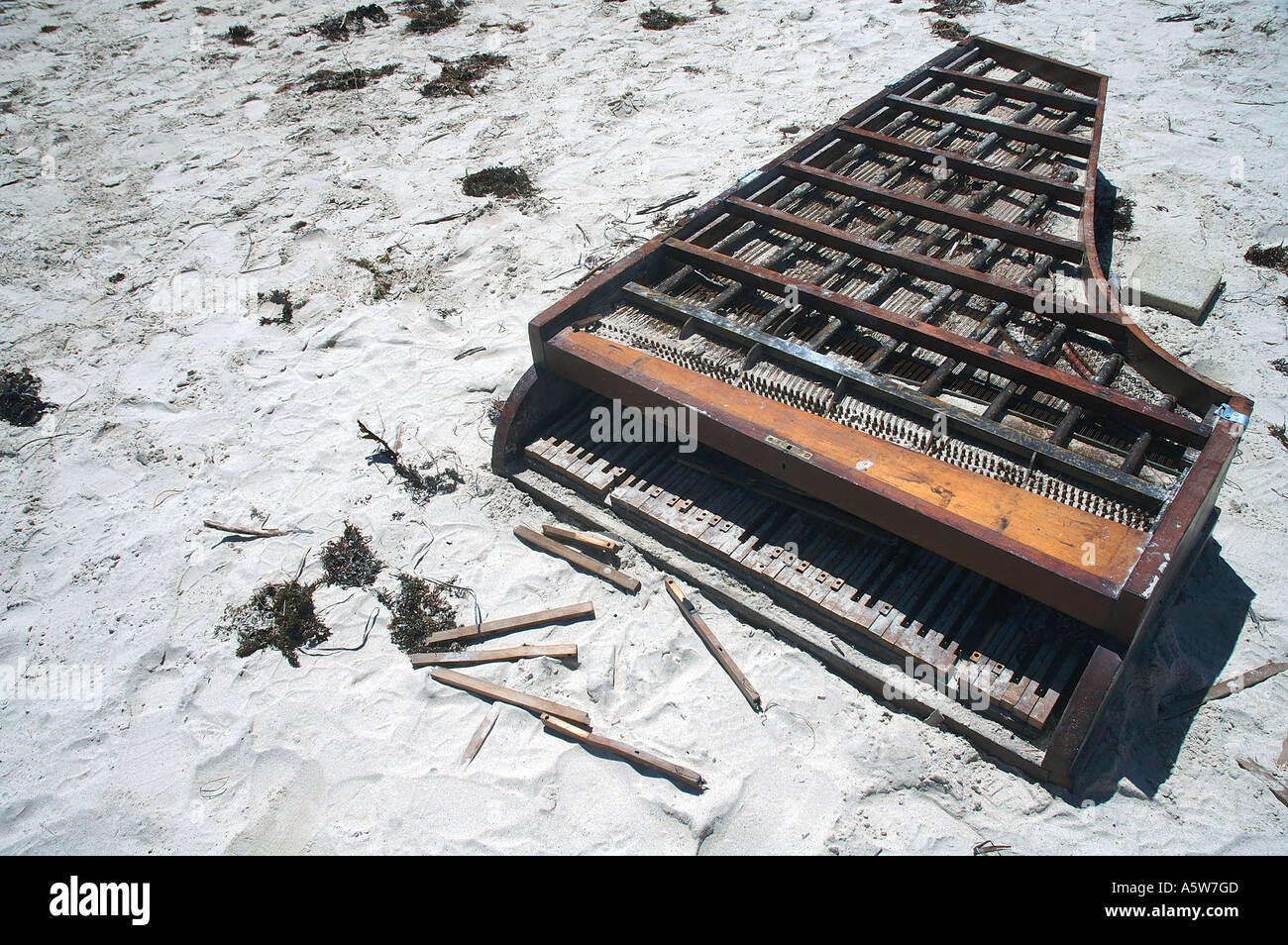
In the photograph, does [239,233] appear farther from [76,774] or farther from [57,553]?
[76,774]

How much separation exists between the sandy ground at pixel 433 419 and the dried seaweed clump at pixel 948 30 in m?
0.32

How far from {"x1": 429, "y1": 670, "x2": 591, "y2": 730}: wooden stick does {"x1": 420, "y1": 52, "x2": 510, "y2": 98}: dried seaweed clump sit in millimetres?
7452

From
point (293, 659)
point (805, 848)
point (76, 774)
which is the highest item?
point (805, 848)

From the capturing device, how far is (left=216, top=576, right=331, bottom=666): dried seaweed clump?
→ 4.29 m

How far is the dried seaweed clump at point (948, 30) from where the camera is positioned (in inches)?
376

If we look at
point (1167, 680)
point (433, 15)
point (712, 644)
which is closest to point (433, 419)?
point (712, 644)

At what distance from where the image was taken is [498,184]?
772 centimetres

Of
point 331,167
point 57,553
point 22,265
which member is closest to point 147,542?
point 57,553

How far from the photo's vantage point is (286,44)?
10.5 meters

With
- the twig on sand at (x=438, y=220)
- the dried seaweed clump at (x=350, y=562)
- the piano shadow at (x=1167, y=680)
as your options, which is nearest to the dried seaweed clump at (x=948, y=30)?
the twig on sand at (x=438, y=220)

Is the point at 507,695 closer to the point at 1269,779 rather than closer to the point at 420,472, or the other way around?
the point at 420,472
